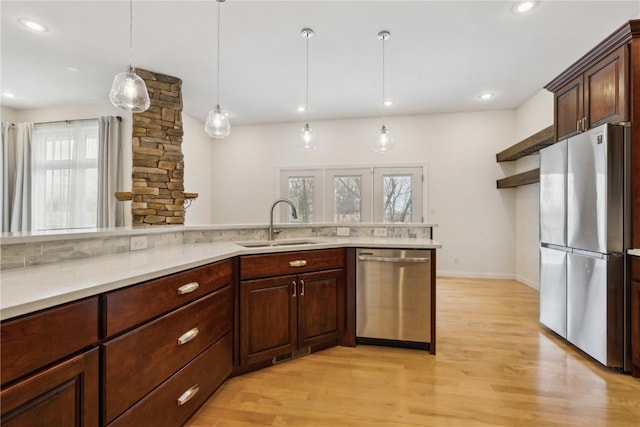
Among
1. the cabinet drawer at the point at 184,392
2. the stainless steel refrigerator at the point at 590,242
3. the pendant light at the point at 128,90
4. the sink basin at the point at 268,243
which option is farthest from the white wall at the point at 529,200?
A: the pendant light at the point at 128,90

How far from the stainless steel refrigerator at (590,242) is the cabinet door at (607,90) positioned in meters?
0.16

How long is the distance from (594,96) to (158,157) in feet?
14.6

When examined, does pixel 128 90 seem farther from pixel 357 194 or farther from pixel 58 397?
pixel 357 194

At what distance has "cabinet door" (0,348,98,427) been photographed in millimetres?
744

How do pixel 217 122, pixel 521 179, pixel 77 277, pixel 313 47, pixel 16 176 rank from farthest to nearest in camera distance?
pixel 16 176 → pixel 521 179 → pixel 313 47 → pixel 217 122 → pixel 77 277

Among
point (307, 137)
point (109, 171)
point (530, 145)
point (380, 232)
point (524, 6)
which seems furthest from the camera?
point (109, 171)

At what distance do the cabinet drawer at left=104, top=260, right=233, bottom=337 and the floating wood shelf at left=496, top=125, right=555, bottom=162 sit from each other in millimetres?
3567

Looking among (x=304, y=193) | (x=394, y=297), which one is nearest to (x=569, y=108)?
(x=394, y=297)

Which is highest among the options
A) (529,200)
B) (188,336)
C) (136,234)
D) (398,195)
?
(398,195)

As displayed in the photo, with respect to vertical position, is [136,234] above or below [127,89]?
below

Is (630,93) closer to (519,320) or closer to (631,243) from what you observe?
(631,243)

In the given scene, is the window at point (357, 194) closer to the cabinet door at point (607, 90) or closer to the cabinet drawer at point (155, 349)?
the cabinet door at point (607, 90)

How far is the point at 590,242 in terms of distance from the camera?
2129 millimetres

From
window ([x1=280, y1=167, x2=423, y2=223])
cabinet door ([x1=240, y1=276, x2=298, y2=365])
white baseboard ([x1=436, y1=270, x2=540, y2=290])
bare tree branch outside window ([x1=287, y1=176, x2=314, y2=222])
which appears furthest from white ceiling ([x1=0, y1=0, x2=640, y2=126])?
white baseboard ([x1=436, y1=270, x2=540, y2=290])
